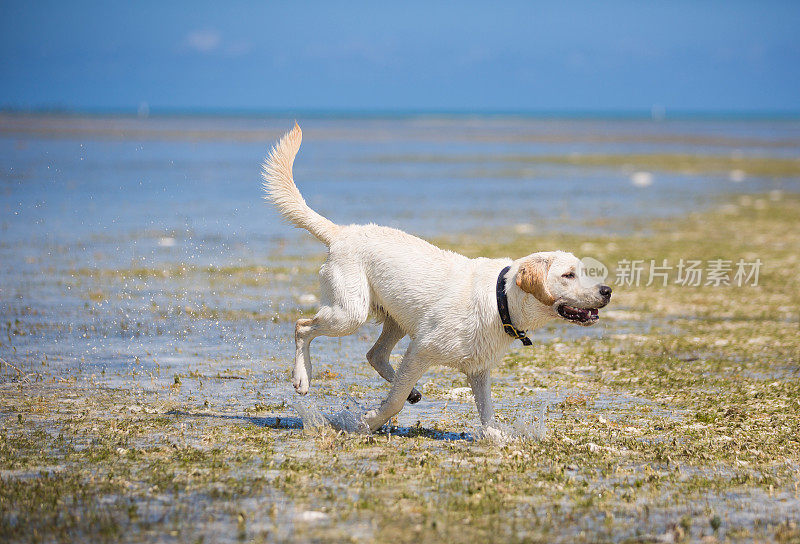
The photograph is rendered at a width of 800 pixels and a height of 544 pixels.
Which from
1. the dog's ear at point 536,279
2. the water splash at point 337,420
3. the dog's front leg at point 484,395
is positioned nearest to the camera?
the dog's ear at point 536,279

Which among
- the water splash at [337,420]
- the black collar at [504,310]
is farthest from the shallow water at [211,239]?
the black collar at [504,310]

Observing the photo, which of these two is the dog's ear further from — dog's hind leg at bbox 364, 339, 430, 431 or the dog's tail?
the dog's tail

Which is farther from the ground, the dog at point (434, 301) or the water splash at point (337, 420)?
the dog at point (434, 301)

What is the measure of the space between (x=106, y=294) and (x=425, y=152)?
1975 inches

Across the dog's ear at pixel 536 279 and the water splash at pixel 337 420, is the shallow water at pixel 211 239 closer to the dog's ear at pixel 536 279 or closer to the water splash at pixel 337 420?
Answer: the water splash at pixel 337 420

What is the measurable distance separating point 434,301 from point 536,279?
103 cm

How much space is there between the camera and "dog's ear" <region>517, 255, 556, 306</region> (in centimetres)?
796

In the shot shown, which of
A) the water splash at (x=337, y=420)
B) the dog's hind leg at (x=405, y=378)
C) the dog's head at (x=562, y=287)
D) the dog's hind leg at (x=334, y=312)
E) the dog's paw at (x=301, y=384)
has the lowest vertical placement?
the water splash at (x=337, y=420)

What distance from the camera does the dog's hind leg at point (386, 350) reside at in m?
9.48

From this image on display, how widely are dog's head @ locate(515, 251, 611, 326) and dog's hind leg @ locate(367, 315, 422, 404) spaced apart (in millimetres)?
1862

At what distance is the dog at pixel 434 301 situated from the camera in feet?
26.5

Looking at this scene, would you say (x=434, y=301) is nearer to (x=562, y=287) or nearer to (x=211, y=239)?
(x=562, y=287)

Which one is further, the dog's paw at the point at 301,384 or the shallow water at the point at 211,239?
the shallow water at the point at 211,239

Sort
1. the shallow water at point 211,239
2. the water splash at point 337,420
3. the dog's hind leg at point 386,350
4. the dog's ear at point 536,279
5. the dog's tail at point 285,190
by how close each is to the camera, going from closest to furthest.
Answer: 1. the dog's ear at point 536,279
2. the water splash at point 337,420
3. the dog's hind leg at point 386,350
4. the dog's tail at point 285,190
5. the shallow water at point 211,239
